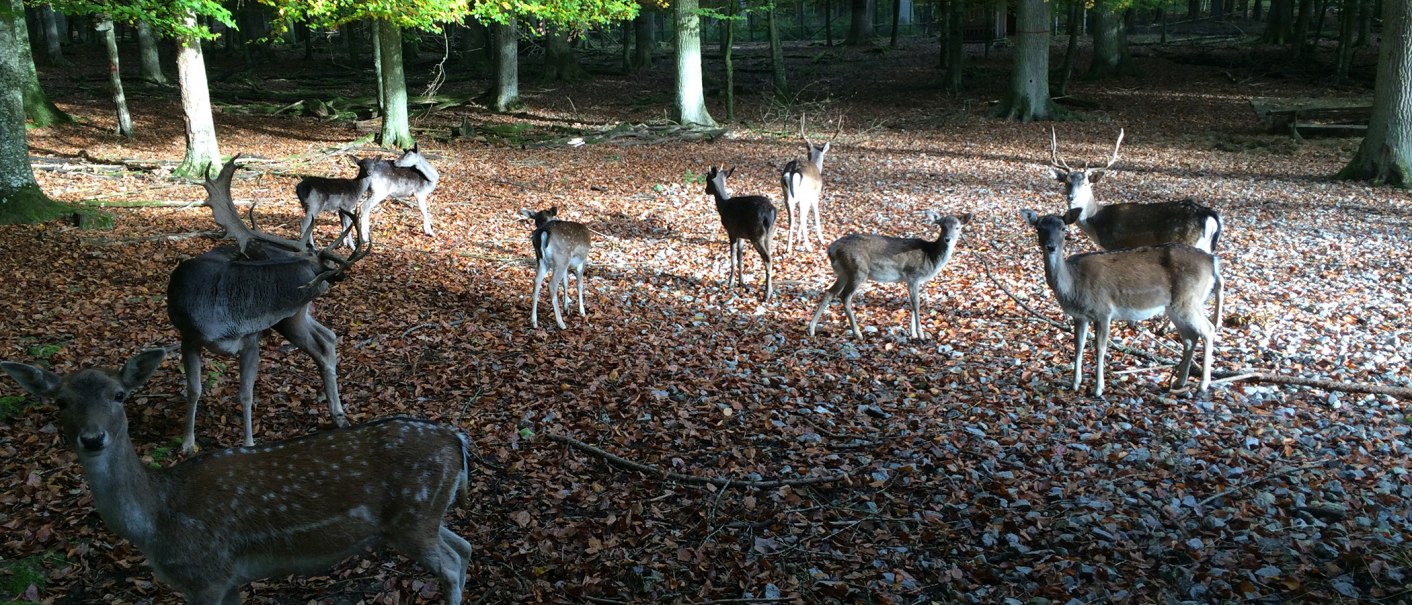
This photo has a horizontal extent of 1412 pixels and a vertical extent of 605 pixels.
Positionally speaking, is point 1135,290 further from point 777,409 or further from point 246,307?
point 246,307

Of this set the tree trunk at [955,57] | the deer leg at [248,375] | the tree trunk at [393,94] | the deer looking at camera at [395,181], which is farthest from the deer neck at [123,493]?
the tree trunk at [955,57]

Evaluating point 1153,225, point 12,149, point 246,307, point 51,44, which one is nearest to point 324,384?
point 246,307

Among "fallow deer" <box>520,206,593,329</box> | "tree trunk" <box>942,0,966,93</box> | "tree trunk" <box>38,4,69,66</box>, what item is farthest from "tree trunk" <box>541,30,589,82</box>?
"fallow deer" <box>520,206,593,329</box>

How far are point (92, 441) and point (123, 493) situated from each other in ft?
0.76

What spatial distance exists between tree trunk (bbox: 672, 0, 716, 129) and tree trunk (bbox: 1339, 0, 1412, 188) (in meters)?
12.6

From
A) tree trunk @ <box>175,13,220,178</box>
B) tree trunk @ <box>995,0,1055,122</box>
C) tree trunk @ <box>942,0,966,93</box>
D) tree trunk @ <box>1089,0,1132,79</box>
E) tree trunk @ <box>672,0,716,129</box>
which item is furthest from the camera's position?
tree trunk @ <box>1089,0,1132,79</box>

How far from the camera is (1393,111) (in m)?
15.0

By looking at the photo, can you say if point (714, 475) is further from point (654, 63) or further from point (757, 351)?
point (654, 63)

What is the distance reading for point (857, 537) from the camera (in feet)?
15.8

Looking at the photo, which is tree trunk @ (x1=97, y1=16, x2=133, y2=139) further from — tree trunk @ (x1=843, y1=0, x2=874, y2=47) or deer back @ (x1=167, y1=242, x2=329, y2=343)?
tree trunk @ (x1=843, y1=0, x2=874, y2=47)

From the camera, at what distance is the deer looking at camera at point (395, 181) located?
11.2 metres

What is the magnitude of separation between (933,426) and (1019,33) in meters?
18.7

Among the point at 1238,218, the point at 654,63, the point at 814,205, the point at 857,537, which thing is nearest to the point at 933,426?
the point at 857,537

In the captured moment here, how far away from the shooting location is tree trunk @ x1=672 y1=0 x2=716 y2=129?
20312 mm
